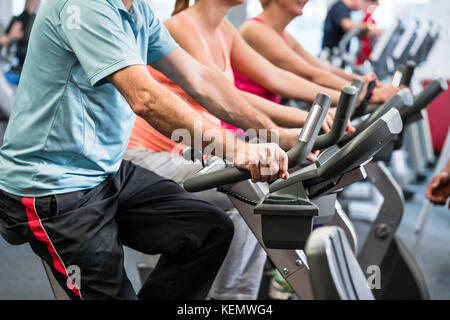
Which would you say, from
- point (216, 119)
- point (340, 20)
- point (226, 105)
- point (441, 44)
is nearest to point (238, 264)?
point (216, 119)

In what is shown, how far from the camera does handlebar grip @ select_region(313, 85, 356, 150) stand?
1.34m

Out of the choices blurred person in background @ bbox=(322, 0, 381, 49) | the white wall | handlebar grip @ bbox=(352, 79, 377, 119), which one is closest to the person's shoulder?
handlebar grip @ bbox=(352, 79, 377, 119)

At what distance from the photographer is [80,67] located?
1.42m

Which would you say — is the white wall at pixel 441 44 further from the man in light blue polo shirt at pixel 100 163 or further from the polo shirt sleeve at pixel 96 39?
the polo shirt sleeve at pixel 96 39

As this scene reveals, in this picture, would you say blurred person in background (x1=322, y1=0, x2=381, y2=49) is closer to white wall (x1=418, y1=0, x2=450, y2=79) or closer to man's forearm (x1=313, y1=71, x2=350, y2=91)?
white wall (x1=418, y1=0, x2=450, y2=79)

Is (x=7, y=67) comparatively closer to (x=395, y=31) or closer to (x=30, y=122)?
(x=395, y=31)

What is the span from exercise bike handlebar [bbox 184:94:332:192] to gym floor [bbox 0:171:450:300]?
911mm

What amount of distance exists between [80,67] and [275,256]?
0.69m

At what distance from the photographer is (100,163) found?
1517 millimetres

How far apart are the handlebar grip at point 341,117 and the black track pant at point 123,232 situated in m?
0.37

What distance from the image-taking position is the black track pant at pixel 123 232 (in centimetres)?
142

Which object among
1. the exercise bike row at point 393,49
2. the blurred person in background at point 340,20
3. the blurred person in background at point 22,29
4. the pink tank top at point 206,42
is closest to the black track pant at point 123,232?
the pink tank top at point 206,42

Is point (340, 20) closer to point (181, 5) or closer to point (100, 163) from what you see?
point (181, 5)

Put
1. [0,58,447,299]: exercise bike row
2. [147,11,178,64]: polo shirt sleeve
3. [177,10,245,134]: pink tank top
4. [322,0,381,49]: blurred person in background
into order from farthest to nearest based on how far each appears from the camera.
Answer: [322,0,381,49]: blurred person in background
[177,10,245,134]: pink tank top
[147,11,178,64]: polo shirt sleeve
[0,58,447,299]: exercise bike row
